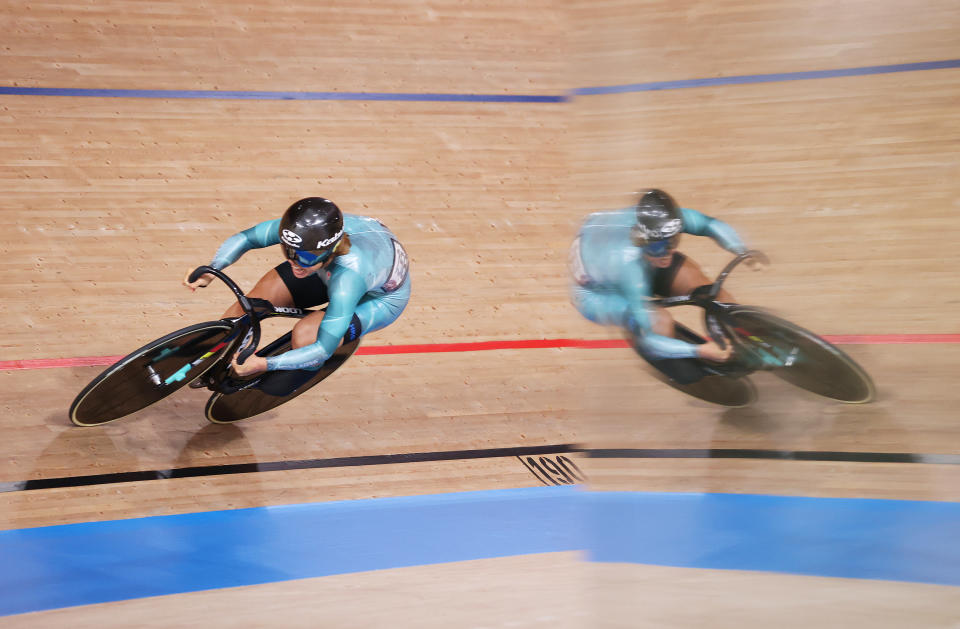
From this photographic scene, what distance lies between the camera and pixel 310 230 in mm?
2008

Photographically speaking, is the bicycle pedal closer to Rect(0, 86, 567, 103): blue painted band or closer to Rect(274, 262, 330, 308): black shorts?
Rect(274, 262, 330, 308): black shorts

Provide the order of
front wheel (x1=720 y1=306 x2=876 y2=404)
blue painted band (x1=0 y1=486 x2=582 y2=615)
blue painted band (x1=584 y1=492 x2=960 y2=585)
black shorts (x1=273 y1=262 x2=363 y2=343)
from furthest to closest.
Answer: black shorts (x1=273 y1=262 x2=363 y2=343), blue painted band (x1=0 y1=486 x2=582 y2=615), front wheel (x1=720 y1=306 x2=876 y2=404), blue painted band (x1=584 y1=492 x2=960 y2=585)

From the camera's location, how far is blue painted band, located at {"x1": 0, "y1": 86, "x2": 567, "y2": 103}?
317 cm

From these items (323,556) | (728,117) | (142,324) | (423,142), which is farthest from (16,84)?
(728,117)

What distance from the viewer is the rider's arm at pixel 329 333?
2115 millimetres

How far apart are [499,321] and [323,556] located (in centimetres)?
127

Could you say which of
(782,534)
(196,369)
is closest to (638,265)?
(782,534)

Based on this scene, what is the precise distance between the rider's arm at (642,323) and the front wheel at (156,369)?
1.60 meters

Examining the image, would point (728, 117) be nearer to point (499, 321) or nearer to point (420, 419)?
point (420, 419)

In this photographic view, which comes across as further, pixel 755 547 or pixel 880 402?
pixel 880 402

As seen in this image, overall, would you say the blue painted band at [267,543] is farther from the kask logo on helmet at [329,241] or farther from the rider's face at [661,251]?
the rider's face at [661,251]

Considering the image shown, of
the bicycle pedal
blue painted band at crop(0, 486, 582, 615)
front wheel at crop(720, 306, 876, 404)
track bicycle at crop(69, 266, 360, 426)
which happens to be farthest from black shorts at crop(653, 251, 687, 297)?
the bicycle pedal

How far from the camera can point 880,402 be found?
52.3 inches

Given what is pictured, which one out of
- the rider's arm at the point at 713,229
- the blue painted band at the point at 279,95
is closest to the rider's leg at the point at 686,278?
the rider's arm at the point at 713,229
